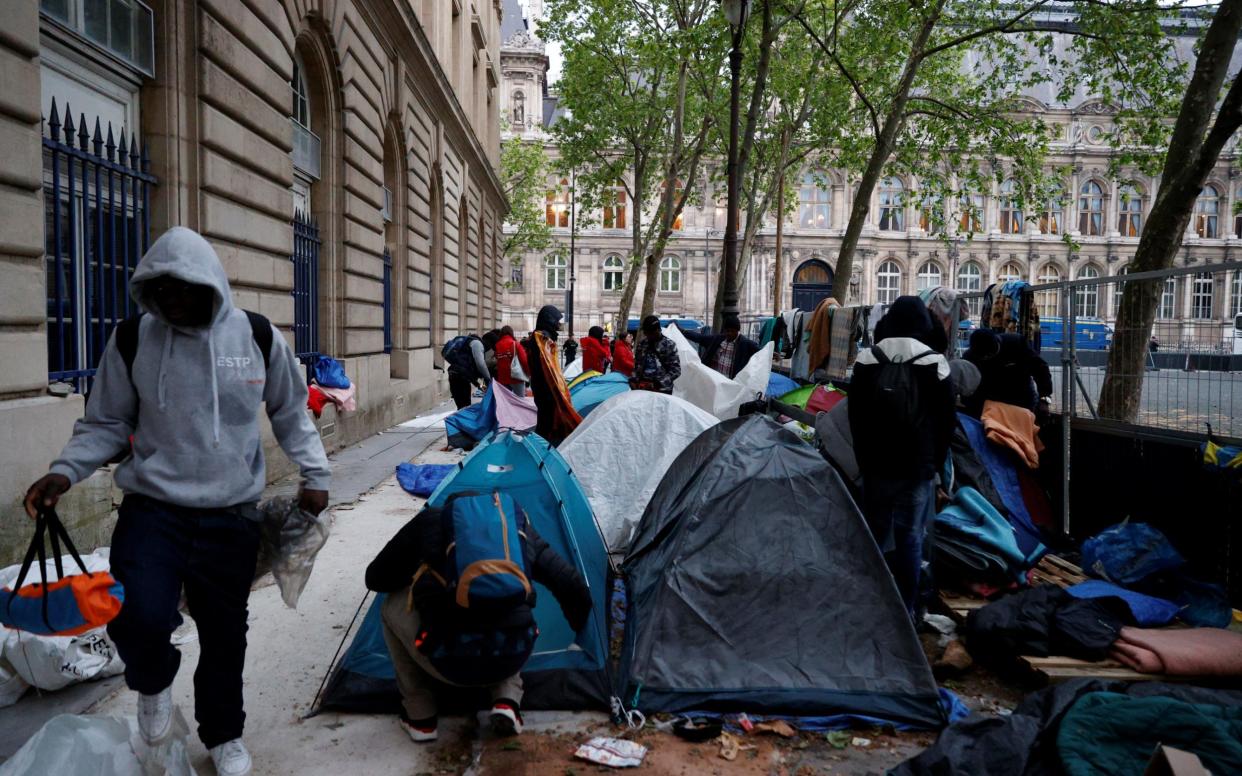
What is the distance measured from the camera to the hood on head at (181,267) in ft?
9.71

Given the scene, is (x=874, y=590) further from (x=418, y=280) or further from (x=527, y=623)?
(x=418, y=280)

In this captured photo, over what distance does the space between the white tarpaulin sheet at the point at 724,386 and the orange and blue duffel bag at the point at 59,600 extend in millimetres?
7738

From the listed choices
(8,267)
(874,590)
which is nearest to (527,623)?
(874,590)

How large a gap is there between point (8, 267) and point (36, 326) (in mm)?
452

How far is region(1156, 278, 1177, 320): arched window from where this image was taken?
253 inches

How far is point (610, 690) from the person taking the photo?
4230 millimetres

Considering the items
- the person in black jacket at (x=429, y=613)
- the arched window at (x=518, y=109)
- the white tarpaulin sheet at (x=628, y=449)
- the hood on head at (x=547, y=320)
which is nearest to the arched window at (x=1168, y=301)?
the white tarpaulin sheet at (x=628, y=449)

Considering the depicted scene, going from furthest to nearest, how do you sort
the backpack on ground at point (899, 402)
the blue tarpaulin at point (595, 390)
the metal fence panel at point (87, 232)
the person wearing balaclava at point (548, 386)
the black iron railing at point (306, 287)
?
the blue tarpaulin at point (595, 390) → the black iron railing at point (306, 287) → the person wearing balaclava at point (548, 386) → the metal fence panel at point (87, 232) → the backpack on ground at point (899, 402)

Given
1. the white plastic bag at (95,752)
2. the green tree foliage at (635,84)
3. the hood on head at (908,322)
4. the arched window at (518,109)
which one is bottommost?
the white plastic bag at (95,752)

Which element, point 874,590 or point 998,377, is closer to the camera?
point 874,590

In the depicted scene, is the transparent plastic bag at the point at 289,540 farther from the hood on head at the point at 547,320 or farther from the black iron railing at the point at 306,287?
the black iron railing at the point at 306,287

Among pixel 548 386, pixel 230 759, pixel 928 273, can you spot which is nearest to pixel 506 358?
pixel 548 386

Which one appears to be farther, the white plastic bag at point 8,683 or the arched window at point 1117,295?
the arched window at point 1117,295

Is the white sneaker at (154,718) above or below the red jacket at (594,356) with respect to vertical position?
below
